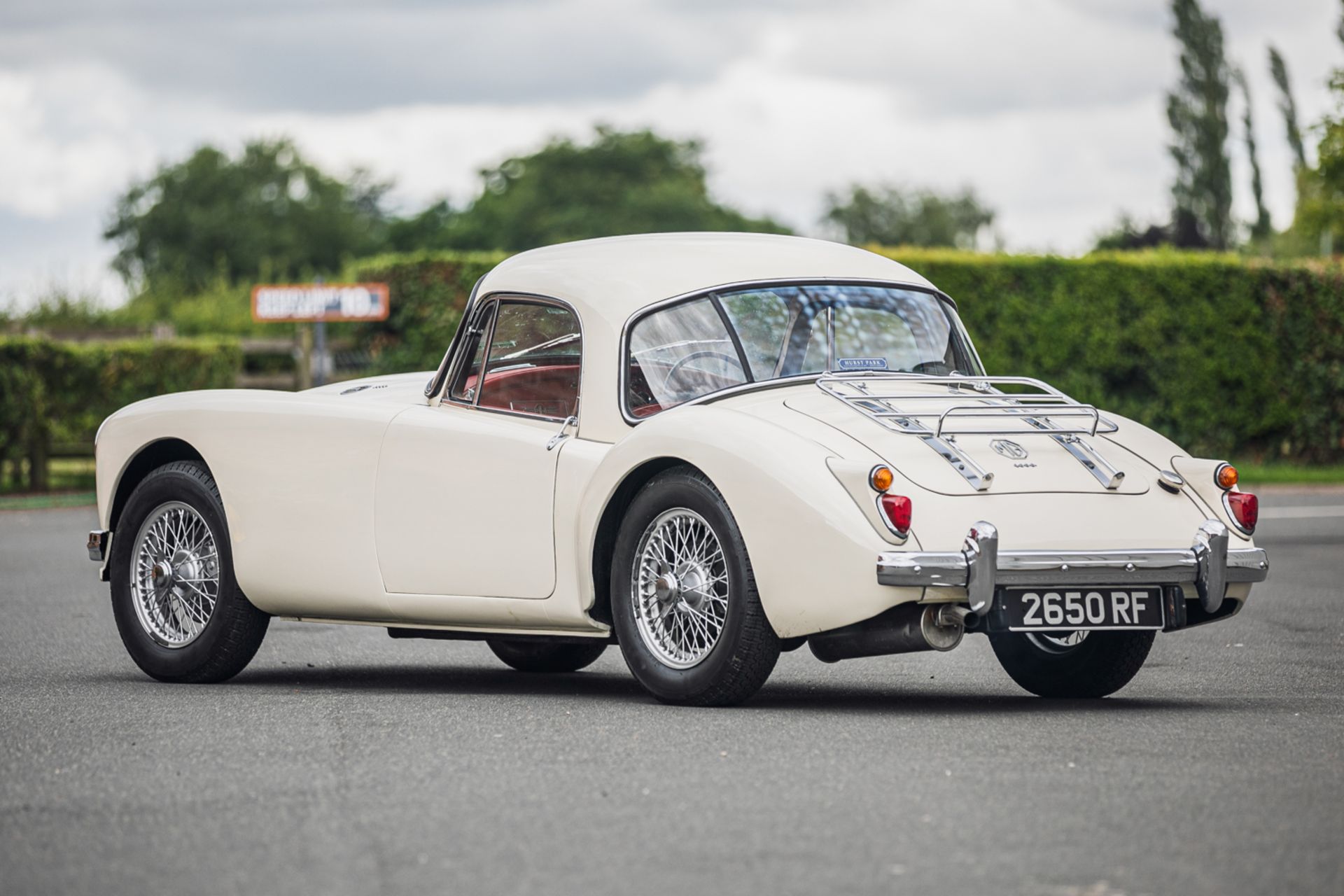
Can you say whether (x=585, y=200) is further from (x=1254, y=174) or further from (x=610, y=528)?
(x=610, y=528)

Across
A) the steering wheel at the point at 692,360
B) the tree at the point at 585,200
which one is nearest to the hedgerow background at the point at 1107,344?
the steering wheel at the point at 692,360

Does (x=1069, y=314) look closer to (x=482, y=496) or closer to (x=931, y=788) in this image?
(x=482, y=496)

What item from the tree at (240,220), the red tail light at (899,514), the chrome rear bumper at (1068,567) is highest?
the tree at (240,220)

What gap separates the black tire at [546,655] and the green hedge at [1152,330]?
15.9m

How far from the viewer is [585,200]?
77.0 meters

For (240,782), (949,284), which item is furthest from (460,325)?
(949,284)

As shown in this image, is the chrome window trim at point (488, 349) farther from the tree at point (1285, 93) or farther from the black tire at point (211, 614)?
the tree at point (1285, 93)

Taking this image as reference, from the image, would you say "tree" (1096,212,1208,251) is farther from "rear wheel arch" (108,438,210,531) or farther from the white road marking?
"rear wheel arch" (108,438,210,531)

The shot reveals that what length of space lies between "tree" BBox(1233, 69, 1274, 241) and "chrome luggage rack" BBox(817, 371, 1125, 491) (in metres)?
70.3

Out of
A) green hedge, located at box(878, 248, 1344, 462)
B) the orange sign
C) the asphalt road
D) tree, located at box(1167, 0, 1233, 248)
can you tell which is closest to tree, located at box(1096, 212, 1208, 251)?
tree, located at box(1167, 0, 1233, 248)

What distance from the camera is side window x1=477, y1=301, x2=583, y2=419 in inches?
290

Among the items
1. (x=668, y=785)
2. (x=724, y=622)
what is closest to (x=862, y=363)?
(x=724, y=622)

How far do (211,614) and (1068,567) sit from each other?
3692 millimetres

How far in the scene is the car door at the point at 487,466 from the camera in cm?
709
